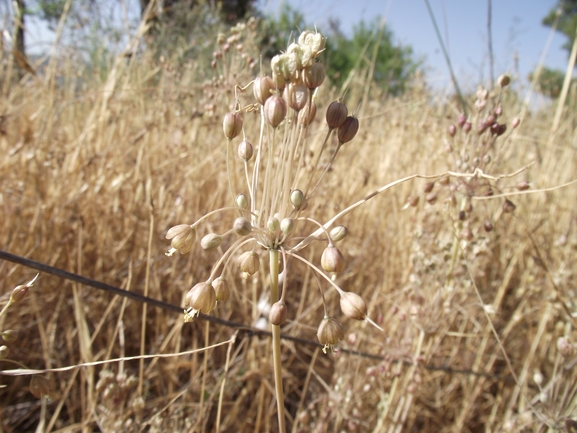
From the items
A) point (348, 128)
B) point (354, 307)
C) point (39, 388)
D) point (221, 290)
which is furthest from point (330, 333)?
point (39, 388)

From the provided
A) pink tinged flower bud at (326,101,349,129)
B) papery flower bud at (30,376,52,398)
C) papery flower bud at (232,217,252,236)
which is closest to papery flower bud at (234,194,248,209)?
papery flower bud at (232,217,252,236)

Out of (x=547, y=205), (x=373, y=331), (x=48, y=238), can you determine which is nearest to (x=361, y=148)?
(x=547, y=205)

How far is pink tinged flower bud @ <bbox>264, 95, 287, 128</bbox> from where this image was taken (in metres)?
0.48

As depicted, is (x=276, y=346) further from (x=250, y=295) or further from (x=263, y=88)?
(x=250, y=295)

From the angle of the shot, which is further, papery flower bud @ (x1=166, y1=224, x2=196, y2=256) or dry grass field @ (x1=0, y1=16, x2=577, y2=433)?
dry grass field @ (x1=0, y1=16, x2=577, y2=433)

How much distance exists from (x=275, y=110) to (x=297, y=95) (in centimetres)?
3

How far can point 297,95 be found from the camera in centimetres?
48

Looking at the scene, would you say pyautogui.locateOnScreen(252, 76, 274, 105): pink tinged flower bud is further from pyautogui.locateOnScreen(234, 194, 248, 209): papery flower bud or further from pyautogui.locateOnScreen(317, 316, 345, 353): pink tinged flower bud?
pyautogui.locateOnScreen(317, 316, 345, 353): pink tinged flower bud

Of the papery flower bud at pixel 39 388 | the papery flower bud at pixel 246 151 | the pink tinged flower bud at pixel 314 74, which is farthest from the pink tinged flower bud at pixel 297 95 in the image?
the papery flower bud at pixel 39 388

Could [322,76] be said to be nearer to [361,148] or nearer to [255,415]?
[255,415]

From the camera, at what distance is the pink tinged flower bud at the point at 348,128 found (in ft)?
1.71

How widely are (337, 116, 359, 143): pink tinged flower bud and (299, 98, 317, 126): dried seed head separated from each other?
44mm

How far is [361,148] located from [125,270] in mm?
1492

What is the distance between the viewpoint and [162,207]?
1500mm
